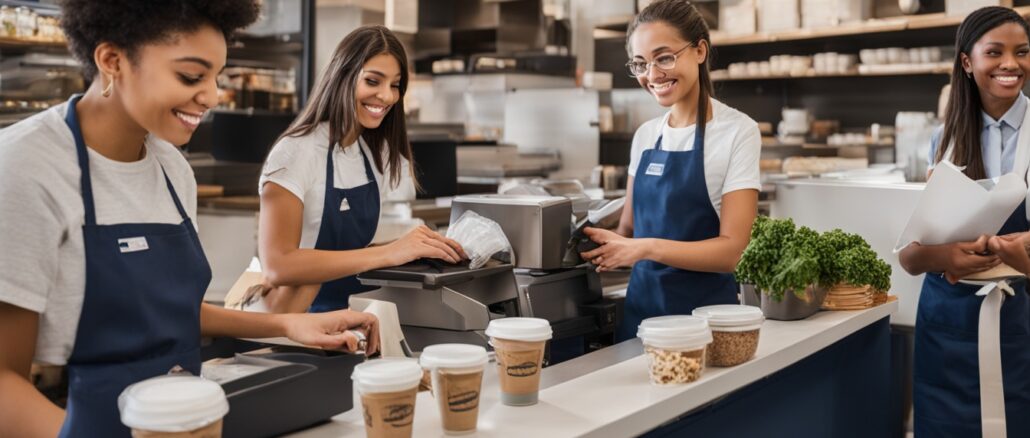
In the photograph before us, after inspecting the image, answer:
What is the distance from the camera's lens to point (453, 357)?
143 centimetres

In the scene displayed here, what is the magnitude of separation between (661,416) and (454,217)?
885 mm

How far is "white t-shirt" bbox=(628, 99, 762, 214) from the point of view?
2445 millimetres

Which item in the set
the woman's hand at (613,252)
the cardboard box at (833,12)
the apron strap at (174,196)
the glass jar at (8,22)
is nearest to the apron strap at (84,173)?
the apron strap at (174,196)

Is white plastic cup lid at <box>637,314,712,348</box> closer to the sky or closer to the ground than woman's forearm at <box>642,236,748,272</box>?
closer to the ground

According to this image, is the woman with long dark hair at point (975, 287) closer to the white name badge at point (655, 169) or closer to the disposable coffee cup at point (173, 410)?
the white name badge at point (655, 169)

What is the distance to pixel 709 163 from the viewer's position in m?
2.50

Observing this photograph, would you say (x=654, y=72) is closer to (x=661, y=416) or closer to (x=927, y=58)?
(x=661, y=416)

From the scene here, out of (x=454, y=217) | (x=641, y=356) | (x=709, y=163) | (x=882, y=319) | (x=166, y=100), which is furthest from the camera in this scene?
(x=882, y=319)

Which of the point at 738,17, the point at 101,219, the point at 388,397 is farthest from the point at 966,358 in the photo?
the point at 738,17

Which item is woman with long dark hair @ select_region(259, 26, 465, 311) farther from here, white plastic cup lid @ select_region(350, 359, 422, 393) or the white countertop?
white plastic cup lid @ select_region(350, 359, 422, 393)

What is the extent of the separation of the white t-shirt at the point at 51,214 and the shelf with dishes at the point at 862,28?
210 inches

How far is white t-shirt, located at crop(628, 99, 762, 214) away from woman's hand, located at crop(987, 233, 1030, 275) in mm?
624

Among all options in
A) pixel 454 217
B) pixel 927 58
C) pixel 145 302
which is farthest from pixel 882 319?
pixel 927 58

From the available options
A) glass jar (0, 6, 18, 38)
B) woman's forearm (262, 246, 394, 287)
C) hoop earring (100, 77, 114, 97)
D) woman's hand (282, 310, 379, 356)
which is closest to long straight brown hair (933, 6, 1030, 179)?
woman's forearm (262, 246, 394, 287)
